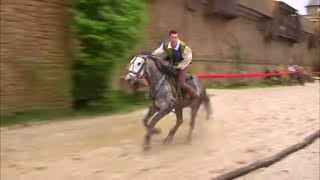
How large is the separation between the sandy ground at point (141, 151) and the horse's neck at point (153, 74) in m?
1.20

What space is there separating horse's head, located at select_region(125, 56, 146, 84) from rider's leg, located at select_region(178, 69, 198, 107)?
0.94 metres

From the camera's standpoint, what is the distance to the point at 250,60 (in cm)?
3098

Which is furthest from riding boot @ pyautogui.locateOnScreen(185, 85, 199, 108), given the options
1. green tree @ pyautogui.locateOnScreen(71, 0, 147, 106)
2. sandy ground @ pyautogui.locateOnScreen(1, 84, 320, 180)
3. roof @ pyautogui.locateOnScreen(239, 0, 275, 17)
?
roof @ pyautogui.locateOnScreen(239, 0, 275, 17)

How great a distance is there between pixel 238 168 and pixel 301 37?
32.9 metres

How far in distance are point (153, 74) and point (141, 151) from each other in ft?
4.49

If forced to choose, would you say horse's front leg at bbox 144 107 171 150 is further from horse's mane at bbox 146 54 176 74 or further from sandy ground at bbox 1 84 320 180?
horse's mane at bbox 146 54 176 74

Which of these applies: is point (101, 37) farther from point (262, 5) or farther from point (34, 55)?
point (262, 5)

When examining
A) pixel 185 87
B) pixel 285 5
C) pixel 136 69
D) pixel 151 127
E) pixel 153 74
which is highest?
pixel 285 5

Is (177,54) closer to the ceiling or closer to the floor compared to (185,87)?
closer to the ceiling

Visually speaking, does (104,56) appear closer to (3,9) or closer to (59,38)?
(59,38)

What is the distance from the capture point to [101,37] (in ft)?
39.9

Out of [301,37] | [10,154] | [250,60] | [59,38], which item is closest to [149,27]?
[59,38]

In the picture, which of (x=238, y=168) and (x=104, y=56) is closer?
(x=238, y=168)

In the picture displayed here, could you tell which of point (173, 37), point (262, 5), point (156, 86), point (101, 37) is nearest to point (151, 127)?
point (156, 86)
